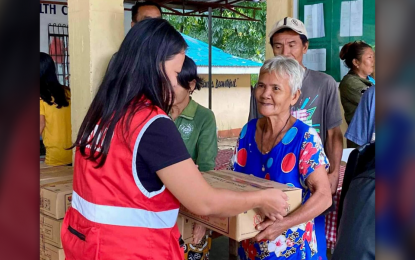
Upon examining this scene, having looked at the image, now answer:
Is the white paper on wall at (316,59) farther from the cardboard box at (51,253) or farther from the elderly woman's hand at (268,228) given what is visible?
the cardboard box at (51,253)

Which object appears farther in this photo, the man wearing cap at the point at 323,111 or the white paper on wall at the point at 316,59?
the white paper on wall at the point at 316,59

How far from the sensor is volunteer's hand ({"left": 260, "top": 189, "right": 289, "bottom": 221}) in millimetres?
1562

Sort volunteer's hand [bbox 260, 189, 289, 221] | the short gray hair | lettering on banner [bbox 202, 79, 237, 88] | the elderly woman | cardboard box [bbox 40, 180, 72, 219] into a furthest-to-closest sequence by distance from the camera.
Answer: lettering on banner [bbox 202, 79, 237, 88] → cardboard box [bbox 40, 180, 72, 219] → the short gray hair → the elderly woman → volunteer's hand [bbox 260, 189, 289, 221]

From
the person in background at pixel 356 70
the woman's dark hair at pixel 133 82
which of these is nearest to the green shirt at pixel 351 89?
the person in background at pixel 356 70

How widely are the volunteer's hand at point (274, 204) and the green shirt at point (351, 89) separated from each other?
225 centimetres

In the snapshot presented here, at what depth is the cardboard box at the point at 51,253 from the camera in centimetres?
226

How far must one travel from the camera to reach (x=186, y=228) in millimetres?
1944

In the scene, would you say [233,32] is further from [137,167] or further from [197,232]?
[137,167]

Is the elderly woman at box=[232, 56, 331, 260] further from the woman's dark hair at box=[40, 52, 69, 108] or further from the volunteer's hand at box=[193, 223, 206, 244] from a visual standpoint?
the woman's dark hair at box=[40, 52, 69, 108]

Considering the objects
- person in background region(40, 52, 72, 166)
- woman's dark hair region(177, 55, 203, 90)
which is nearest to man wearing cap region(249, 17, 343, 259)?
woman's dark hair region(177, 55, 203, 90)

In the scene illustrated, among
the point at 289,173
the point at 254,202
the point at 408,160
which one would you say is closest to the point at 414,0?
the point at 408,160

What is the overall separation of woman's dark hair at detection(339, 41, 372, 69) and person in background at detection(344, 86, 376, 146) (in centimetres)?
109

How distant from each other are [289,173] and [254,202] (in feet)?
1.44

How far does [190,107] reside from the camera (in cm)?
256
